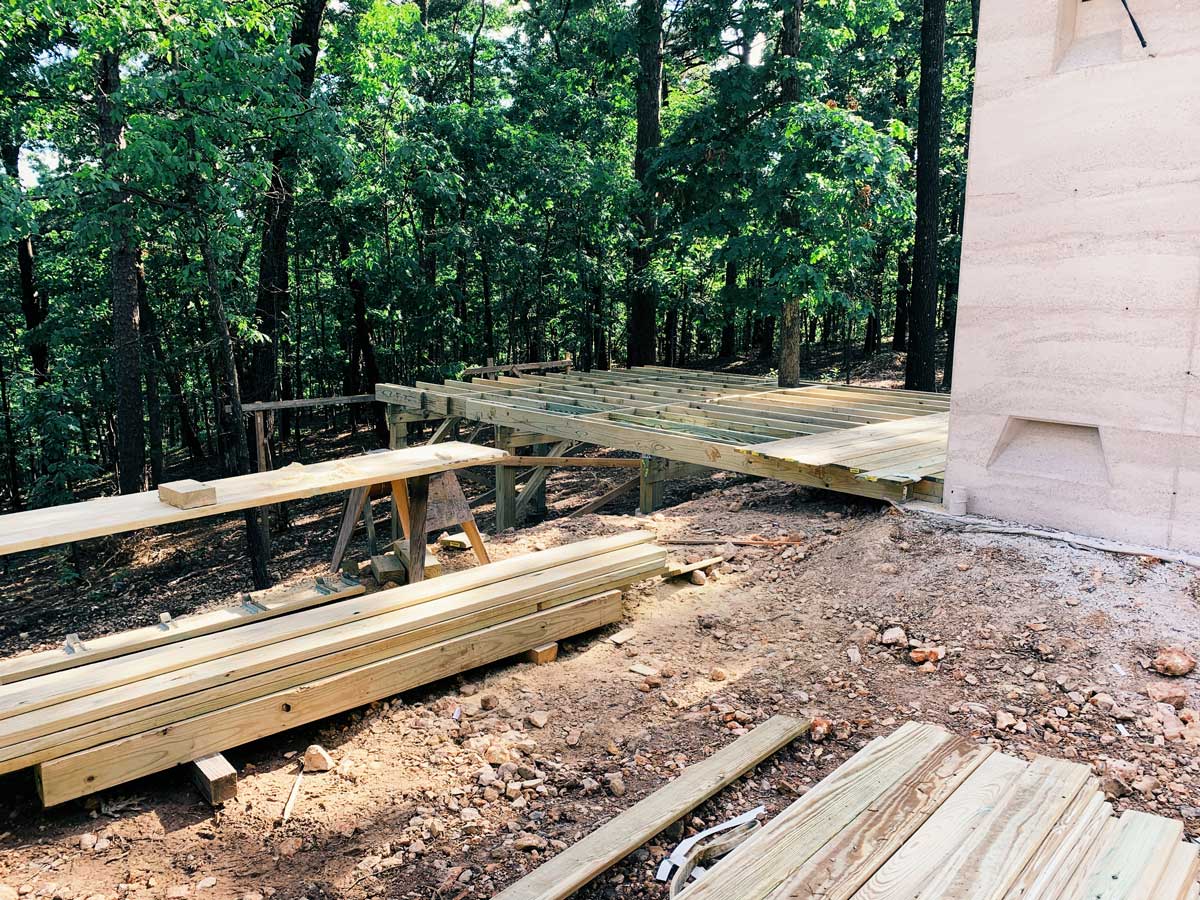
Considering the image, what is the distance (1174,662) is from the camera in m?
4.35

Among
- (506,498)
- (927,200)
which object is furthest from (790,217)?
(506,498)

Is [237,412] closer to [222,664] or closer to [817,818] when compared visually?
[222,664]

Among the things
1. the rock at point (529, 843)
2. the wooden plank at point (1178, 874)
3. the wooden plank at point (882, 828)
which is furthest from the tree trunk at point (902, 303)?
the rock at point (529, 843)

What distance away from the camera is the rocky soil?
3.12 meters

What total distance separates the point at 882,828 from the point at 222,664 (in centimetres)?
297

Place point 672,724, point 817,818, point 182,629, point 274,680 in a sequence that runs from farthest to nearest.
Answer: point 182,629, point 672,724, point 274,680, point 817,818

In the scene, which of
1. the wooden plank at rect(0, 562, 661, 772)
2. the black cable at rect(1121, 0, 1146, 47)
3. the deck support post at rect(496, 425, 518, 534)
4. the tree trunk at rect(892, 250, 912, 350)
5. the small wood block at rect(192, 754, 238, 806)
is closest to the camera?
the wooden plank at rect(0, 562, 661, 772)

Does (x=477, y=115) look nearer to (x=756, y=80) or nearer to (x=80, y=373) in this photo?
A: (x=756, y=80)

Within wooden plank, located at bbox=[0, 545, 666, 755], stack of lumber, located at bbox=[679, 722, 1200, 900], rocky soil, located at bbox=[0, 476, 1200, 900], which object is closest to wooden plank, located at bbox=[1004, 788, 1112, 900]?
stack of lumber, located at bbox=[679, 722, 1200, 900]

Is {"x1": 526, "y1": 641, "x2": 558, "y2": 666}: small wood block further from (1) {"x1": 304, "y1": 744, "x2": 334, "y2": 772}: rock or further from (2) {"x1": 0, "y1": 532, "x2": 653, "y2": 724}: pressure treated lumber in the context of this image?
(1) {"x1": 304, "y1": 744, "x2": 334, "y2": 772}: rock

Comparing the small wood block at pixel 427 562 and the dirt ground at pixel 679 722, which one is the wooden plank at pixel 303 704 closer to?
the dirt ground at pixel 679 722

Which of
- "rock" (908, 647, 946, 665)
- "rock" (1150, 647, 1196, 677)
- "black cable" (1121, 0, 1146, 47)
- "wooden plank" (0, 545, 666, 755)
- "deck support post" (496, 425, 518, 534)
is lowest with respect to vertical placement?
"deck support post" (496, 425, 518, 534)

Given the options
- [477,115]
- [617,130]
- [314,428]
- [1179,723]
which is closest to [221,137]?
[477,115]

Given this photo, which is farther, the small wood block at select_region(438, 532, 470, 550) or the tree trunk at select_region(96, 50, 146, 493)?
the tree trunk at select_region(96, 50, 146, 493)
